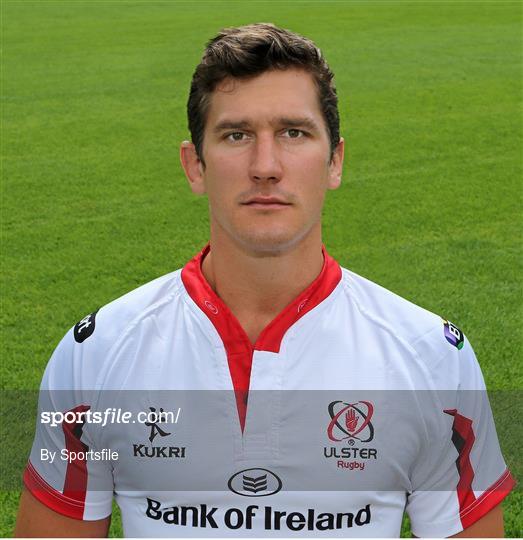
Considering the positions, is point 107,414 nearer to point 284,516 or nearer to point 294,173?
point 284,516

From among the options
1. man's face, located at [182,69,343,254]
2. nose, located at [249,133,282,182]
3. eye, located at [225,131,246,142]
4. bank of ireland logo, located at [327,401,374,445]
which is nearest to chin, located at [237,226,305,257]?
man's face, located at [182,69,343,254]

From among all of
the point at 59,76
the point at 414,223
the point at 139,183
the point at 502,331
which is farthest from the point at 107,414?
the point at 59,76

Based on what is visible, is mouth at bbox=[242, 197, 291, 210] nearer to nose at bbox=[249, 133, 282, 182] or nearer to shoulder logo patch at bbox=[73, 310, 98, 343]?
nose at bbox=[249, 133, 282, 182]

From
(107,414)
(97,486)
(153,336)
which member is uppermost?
(153,336)

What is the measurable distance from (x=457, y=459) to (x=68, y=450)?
1.10 metres

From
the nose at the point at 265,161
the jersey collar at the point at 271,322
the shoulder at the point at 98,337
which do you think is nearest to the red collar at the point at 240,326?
the jersey collar at the point at 271,322

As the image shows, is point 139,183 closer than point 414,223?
No

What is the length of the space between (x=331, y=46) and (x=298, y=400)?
52.4 feet

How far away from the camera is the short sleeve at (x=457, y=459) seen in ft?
7.69

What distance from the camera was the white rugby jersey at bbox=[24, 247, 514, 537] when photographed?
2.33m

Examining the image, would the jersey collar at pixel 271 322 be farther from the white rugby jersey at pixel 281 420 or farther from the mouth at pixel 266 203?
the mouth at pixel 266 203

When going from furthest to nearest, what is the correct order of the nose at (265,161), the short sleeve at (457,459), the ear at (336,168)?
the ear at (336,168)
the short sleeve at (457,459)
the nose at (265,161)

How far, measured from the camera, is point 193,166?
253 cm

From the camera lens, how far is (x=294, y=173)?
7.52 feet
